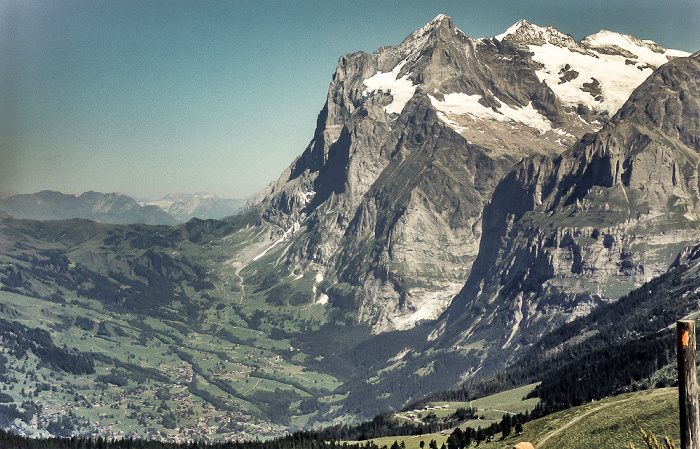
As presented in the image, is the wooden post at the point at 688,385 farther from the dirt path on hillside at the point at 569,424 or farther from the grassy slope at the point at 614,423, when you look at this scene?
the dirt path on hillside at the point at 569,424

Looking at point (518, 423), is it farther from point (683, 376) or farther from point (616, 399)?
point (683, 376)

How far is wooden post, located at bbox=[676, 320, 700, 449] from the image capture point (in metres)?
21.8

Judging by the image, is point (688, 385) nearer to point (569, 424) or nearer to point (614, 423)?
point (614, 423)

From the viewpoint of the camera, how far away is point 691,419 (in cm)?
2447

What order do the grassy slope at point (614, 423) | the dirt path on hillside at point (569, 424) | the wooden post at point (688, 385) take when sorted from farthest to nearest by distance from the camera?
the dirt path on hillside at point (569, 424), the grassy slope at point (614, 423), the wooden post at point (688, 385)

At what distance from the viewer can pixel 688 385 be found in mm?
23141

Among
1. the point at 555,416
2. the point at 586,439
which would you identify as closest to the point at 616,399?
the point at 555,416

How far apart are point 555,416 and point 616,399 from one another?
20885 millimetres

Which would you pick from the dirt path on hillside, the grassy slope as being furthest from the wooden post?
the dirt path on hillside

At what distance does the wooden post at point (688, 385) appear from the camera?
21766mm

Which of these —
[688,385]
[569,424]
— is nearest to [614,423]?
[569,424]

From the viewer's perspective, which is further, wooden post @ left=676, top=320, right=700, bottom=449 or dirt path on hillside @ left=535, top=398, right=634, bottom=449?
dirt path on hillside @ left=535, top=398, right=634, bottom=449

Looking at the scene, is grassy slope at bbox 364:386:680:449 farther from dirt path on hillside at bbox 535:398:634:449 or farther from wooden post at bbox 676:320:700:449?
wooden post at bbox 676:320:700:449

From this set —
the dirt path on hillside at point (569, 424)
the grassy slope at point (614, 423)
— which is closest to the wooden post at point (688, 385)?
the grassy slope at point (614, 423)
